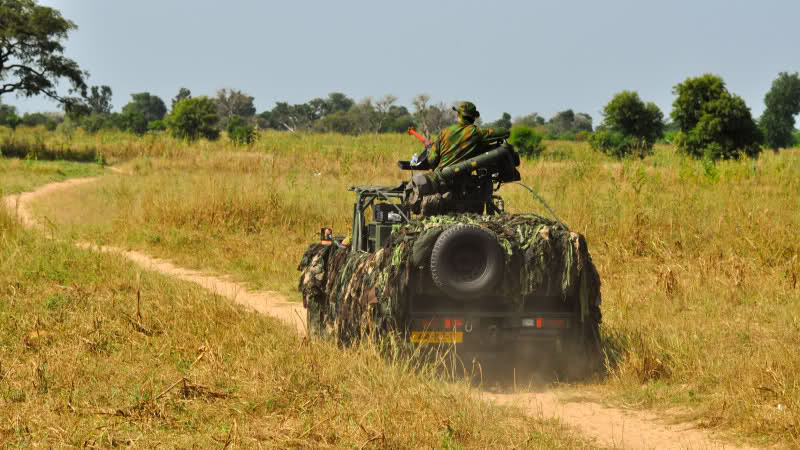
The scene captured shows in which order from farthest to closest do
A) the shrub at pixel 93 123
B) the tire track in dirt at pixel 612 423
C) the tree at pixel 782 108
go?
the tree at pixel 782 108 → the shrub at pixel 93 123 → the tire track in dirt at pixel 612 423

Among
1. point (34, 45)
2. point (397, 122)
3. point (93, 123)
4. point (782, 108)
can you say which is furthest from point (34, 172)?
point (782, 108)

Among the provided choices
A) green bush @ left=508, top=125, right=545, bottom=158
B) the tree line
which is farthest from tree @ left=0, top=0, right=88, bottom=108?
green bush @ left=508, top=125, right=545, bottom=158

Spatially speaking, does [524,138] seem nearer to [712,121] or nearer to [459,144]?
[712,121]

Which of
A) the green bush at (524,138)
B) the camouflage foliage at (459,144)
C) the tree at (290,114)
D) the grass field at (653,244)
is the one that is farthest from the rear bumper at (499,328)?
the tree at (290,114)

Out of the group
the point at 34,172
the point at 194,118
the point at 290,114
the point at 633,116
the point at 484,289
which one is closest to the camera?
the point at 484,289

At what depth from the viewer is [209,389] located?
614 centimetres

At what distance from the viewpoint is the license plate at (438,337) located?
22.3 ft

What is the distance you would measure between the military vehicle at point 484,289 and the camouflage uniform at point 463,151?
748 millimetres

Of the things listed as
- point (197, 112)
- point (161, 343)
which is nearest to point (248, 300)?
point (161, 343)

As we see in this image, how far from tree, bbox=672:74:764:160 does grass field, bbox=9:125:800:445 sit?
→ 67.9 feet

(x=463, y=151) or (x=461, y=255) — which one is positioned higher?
(x=463, y=151)

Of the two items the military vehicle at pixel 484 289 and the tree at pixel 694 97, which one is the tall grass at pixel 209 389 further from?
the tree at pixel 694 97

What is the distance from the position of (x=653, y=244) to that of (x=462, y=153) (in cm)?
598

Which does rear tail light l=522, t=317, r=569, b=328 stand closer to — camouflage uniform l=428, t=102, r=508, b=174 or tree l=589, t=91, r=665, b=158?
camouflage uniform l=428, t=102, r=508, b=174
